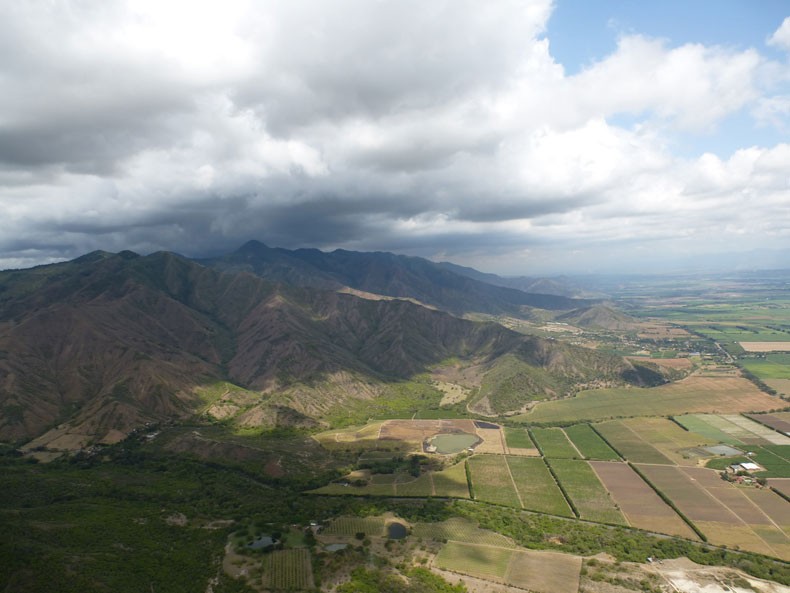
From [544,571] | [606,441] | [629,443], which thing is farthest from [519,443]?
[544,571]

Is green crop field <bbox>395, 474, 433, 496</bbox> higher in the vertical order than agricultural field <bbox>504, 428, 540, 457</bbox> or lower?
higher

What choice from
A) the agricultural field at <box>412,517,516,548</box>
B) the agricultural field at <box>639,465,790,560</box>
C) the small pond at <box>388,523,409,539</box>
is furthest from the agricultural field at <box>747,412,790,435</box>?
the small pond at <box>388,523,409,539</box>

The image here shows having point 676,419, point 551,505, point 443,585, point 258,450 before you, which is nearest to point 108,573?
point 443,585

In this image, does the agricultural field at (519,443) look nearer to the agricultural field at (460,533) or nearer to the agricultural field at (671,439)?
the agricultural field at (671,439)

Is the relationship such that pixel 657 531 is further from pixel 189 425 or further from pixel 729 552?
pixel 189 425

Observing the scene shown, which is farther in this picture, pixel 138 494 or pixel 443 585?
pixel 138 494

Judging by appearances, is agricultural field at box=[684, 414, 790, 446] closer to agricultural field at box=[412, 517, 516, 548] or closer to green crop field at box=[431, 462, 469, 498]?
green crop field at box=[431, 462, 469, 498]
